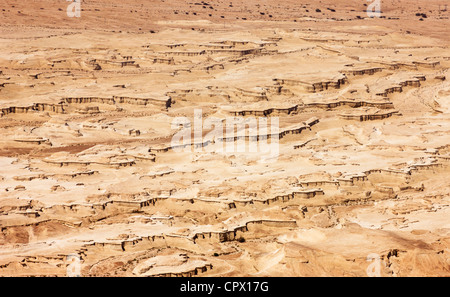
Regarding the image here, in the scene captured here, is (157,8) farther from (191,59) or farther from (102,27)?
(191,59)

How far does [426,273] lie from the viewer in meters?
14.3

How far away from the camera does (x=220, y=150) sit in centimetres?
2508

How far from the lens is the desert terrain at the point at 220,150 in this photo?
16.4 metres

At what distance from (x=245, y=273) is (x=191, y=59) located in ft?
85.0

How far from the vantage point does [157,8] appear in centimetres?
5834

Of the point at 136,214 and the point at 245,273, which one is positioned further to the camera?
the point at 136,214

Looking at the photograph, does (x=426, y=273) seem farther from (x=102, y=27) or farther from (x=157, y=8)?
(x=157, y=8)

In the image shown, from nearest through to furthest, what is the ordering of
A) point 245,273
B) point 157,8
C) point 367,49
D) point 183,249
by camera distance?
1. point 245,273
2. point 183,249
3. point 367,49
4. point 157,8

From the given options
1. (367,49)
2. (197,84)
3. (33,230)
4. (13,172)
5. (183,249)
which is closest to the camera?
(183,249)

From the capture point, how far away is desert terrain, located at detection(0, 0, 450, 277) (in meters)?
16.4

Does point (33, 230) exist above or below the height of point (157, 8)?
below

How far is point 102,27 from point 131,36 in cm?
489

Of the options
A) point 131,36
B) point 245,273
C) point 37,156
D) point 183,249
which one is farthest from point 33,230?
point 131,36

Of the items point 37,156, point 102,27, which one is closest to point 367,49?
point 102,27
